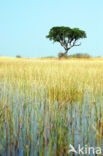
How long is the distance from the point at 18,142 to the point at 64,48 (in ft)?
92.9

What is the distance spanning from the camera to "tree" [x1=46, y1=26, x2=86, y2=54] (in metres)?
28.6

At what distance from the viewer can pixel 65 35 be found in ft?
94.5

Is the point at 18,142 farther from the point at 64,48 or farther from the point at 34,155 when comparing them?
the point at 64,48

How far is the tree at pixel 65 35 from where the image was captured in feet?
93.8

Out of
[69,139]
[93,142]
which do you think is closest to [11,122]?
[69,139]

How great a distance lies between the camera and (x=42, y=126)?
2.23 meters

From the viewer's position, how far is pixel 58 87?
373 centimetres

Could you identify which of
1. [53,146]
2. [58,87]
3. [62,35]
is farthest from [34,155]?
[62,35]

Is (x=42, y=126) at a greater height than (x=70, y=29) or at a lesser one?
lesser

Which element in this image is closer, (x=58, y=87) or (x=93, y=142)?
(x=93, y=142)

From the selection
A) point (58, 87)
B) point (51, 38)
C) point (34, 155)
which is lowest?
point (34, 155)

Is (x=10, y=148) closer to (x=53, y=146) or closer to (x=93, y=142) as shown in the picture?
(x=53, y=146)

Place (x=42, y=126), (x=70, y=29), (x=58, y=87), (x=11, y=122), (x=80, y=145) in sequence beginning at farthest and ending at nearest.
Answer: (x=70, y=29), (x=58, y=87), (x=11, y=122), (x=42, y=126), (x=80, y=145)

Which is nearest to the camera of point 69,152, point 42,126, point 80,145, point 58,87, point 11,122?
point 69,152
